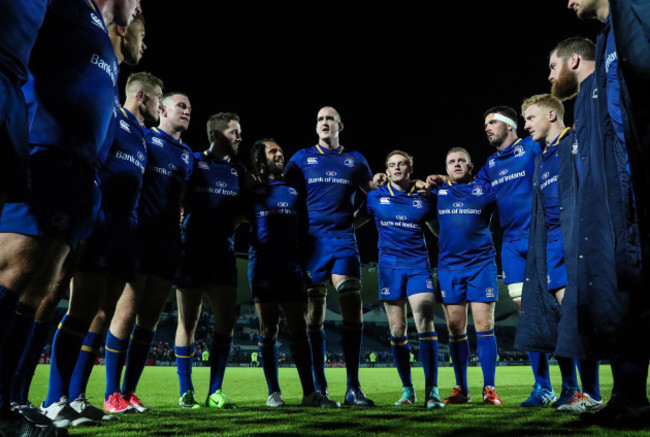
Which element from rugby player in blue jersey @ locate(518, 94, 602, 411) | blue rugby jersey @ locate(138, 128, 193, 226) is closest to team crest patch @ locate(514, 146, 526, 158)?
rugby player in blue jersey @ locate(518, 94, 602, 411)

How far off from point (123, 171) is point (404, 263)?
3.26 m

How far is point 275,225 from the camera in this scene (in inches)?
213

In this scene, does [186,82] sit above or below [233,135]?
above

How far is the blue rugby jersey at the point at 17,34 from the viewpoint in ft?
5.61

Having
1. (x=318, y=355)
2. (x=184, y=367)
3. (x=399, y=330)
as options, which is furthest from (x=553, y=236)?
(x=184, y=367)

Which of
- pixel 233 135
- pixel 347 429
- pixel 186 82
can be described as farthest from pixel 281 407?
pixel 186 82

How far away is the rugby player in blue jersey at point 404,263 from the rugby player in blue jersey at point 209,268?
5.90ft

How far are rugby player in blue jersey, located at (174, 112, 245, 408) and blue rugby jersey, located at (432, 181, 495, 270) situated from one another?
100 inches

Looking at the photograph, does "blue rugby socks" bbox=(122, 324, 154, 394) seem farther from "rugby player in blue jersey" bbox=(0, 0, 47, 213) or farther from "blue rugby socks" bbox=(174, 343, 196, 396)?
"rugby player in blue jersey" bbox=(0, 0, 47, 213)

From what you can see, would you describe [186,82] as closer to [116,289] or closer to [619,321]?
[116,289]

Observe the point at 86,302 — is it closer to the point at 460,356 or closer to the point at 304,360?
the point at 304,360

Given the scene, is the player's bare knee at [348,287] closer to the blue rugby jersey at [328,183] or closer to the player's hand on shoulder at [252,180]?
the blue rugby jersey at [328,183]

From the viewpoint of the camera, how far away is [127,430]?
292 centimetres

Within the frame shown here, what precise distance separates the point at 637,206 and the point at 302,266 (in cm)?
394
